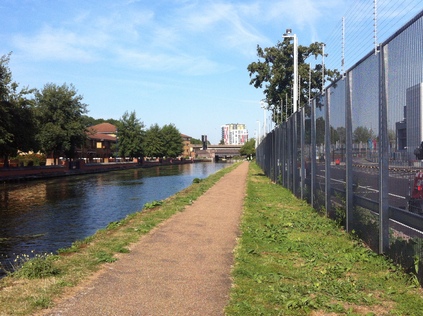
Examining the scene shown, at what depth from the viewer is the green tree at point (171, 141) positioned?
11417cm

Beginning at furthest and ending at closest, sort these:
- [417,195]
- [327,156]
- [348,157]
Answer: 1. [327,156]
2. [348,157]
3. [417,195]

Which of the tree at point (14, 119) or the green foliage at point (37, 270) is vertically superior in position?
the tree at point (14, 119)

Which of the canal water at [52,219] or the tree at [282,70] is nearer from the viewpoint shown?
the canal water at [52,219]

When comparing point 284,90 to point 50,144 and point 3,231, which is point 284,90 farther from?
point 50,144

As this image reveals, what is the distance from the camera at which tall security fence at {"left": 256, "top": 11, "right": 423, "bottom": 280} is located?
5.51 meters

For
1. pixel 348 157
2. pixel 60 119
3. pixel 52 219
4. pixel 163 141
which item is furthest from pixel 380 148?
pixel 163 141

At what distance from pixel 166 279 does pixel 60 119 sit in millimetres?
50683

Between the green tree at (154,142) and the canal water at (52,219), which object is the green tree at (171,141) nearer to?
the green tree at (154,142)

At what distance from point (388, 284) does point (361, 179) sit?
2.80m

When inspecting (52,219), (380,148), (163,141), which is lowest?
(52,219)

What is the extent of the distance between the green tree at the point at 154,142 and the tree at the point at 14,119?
208 feet

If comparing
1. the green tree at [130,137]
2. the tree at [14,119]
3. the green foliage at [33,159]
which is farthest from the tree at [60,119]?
the green tree at [130,137]

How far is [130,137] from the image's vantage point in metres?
86.9

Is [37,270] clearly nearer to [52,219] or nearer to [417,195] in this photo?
[417,195]
